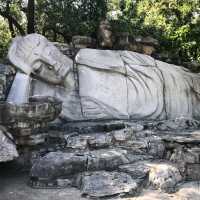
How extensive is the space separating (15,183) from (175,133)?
8.79 feet

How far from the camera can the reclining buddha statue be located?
Result: 7.05m

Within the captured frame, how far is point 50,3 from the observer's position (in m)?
10.7

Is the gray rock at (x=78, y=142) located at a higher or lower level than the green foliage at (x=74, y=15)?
lower

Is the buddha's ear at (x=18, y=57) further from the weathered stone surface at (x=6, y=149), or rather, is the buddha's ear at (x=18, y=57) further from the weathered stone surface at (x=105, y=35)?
the weathered stone surface at (x=105, y=35)

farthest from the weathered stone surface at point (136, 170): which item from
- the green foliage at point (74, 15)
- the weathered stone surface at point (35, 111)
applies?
the green foliage at point (74, 15)

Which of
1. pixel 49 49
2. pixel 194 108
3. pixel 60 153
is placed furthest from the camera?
pixel 194 108

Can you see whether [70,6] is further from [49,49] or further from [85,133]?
[85,133]

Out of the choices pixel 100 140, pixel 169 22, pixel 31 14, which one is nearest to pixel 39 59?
pixel 100 140

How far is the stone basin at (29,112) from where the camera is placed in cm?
547

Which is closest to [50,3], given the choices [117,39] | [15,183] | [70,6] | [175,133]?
[70,6]

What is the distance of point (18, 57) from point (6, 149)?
2222 mm

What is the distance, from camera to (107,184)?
5191 mm

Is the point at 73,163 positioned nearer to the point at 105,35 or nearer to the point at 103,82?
the point at 103,82

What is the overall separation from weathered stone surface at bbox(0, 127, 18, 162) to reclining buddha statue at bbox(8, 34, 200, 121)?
54.0 inches
